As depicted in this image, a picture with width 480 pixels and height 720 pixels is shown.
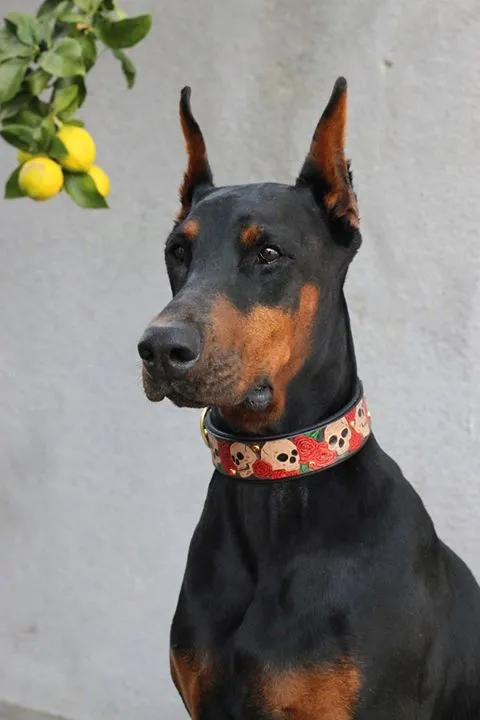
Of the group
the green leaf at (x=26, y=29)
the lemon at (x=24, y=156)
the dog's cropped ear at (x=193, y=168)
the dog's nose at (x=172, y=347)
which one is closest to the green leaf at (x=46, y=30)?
the green leaf at (x=26, y=29)

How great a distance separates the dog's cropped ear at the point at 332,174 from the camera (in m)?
1.59

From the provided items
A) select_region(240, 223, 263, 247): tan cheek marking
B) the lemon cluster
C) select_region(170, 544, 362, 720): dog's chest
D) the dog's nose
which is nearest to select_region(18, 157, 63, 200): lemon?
the lemon cluster

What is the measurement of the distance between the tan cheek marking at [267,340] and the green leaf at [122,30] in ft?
1.72

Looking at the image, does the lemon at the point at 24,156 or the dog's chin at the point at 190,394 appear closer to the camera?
the lemon at the point at 24,156

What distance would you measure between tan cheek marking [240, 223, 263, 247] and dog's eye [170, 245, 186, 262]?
14cm

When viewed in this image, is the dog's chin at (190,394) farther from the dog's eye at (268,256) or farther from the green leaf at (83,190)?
the green leaf at (83,190)

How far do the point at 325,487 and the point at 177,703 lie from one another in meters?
1.68

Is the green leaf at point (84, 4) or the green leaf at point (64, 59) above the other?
the green leaf at point (84, 4)

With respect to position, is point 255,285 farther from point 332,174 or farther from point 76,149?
point 76,149

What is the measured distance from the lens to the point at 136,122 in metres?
2.84

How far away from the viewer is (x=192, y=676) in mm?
1603

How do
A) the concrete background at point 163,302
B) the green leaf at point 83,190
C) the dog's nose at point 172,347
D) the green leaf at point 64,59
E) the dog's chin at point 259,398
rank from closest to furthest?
the green leaf at point 64,59, the green leaf at point 83,190, the dog's nose at point 172,347, the dog's chin at point 259,398, the concrete background at point 163,302

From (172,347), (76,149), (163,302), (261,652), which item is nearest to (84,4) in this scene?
(76,149)

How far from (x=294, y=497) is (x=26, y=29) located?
0.90 m
